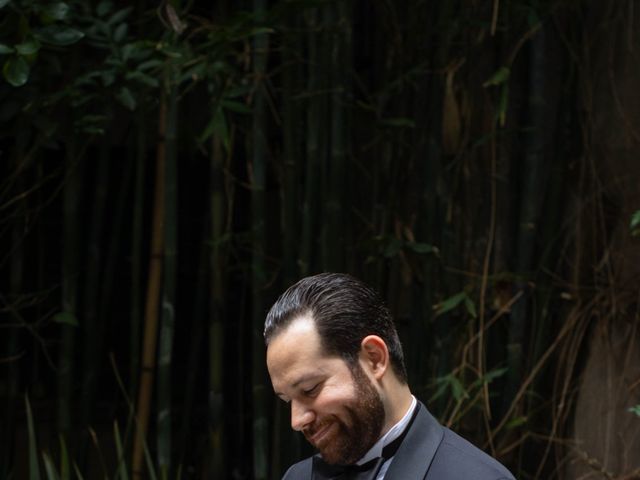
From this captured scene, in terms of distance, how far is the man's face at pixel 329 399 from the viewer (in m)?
2.17

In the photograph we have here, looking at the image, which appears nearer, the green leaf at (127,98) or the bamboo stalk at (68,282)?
the green leaf at (127,98)

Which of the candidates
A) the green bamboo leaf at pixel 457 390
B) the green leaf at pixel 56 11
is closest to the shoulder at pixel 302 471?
the green bamboo leaf at pixel 457 390

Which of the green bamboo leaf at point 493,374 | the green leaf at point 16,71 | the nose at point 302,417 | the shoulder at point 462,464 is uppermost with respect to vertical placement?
the green leaf at point 16,71

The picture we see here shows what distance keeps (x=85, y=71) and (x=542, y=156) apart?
1.56 metres

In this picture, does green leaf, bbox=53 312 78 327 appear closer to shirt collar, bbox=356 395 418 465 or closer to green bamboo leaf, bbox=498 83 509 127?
green bamboo leaf, bbox=498 83 509 127

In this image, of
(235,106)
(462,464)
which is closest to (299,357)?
(462,464)

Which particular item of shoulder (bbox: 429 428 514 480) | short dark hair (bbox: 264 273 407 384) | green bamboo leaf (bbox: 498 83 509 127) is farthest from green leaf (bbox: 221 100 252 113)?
shoulder (bbox: 429 428 514 480)

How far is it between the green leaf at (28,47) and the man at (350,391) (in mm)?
1498

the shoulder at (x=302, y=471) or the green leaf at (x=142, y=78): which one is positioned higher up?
the green leaf at (x=142, y=78)

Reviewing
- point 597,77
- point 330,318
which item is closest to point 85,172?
point 597,77

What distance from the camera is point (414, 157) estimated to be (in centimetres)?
415

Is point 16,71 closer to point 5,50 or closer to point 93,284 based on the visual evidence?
point 5,50

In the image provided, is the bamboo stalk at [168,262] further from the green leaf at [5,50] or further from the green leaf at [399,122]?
the green leaf at [399,122]

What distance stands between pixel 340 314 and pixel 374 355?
0.10m
